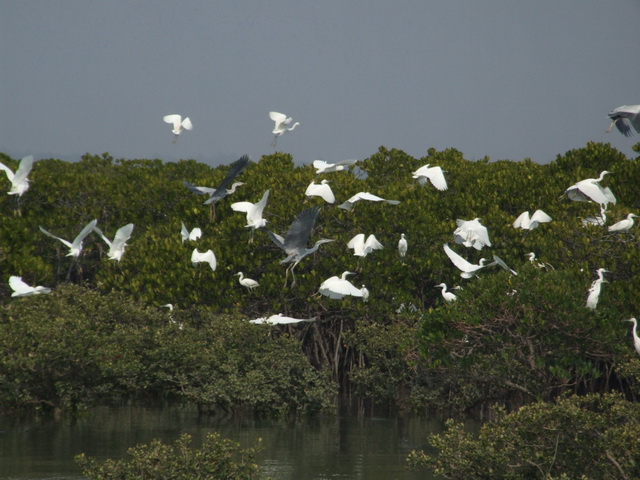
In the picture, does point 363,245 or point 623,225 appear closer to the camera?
point 623,225

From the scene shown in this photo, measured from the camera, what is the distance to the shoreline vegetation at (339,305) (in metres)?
12.2

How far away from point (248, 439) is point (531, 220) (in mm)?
6313

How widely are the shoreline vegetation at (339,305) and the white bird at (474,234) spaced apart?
985 millimetres

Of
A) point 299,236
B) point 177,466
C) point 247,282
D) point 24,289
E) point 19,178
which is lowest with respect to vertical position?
point 177,466

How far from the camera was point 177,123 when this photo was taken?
68.1 ft

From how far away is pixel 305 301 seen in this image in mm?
18047

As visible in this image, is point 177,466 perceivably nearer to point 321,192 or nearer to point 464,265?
point 464,265

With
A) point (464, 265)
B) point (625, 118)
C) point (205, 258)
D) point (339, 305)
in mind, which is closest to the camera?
point (625, 118)

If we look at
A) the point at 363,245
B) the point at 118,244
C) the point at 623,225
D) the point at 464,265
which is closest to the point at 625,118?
the point at 623,225

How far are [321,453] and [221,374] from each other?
3654 millimetres

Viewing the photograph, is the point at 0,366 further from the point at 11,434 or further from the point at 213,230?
the point at 213,230

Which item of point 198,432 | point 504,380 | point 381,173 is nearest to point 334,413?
point 198,432

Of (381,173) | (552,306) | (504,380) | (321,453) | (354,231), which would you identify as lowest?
(321,453)

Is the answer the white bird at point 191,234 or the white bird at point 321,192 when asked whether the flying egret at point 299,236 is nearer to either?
the white bird at point 321,192
